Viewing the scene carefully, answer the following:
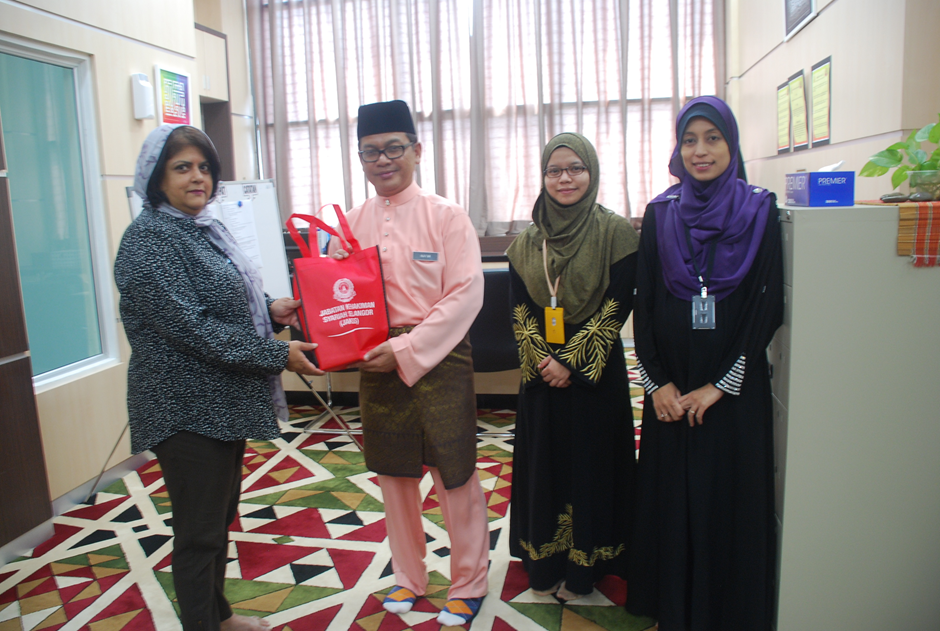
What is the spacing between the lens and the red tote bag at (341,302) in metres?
1.83

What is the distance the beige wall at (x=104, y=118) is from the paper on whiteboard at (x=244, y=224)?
1.73ft

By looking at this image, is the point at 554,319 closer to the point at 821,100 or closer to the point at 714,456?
the point at 714,456

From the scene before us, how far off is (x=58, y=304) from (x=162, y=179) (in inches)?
80.9

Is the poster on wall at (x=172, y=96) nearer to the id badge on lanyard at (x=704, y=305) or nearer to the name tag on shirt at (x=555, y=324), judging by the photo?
the name tag on shirt at (x=555, y=324)

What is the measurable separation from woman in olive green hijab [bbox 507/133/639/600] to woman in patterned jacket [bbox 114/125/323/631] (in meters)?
0.76

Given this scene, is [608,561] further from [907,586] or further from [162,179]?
[162,179]

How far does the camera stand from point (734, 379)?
5.70 ft

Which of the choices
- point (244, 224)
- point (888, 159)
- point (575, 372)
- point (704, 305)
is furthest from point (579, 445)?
point (244, 224)

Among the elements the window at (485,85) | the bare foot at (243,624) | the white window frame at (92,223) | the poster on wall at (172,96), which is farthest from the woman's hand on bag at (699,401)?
the window at (485,85)

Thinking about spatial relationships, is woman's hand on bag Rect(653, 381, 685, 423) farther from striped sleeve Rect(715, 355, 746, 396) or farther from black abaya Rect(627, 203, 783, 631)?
striped sleeve Rect(715, 355, 746, 396)

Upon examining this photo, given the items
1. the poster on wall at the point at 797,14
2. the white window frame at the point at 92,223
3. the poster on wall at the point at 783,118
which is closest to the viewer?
the white window frame at the point at 92,223

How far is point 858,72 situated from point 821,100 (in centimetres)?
47

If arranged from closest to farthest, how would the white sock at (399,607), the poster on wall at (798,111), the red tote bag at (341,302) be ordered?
1. the red tote bag at (341,302)
2. the white sock at (399,607)
3. the poster on wall at (798,111)

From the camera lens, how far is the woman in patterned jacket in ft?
5.29
